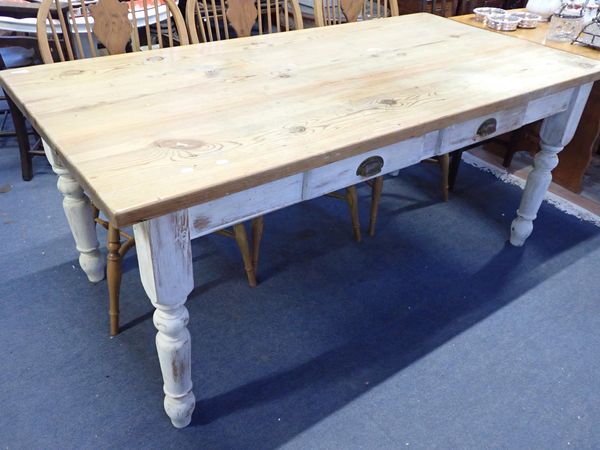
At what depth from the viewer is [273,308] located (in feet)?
5.78

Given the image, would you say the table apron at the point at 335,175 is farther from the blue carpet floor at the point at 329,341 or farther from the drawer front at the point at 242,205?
Result: the blue carpet floor at the point at 329,341

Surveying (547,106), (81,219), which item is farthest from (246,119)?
(547,106)

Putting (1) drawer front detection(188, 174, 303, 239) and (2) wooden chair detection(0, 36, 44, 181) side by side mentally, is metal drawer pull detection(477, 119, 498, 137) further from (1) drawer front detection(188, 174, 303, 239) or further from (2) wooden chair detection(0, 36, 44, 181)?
(2) wooden chair detection(0, 36, 44, 181)

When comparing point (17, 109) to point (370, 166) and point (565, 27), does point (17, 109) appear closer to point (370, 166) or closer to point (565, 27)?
point (370, 166)

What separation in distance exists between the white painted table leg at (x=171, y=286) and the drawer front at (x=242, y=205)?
0.03 meters

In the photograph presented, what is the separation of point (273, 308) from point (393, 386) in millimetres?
486

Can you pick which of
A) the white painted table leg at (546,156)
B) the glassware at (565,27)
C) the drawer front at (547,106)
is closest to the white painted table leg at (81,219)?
the drawer front at (547,106)

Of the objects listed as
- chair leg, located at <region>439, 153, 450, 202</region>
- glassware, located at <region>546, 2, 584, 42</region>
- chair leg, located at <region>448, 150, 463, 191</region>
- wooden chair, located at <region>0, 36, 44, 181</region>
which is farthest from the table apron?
wooden chair, located at <region>0, 36, 44, 181</region>

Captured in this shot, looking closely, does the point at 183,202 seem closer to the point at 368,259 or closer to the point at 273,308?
the point at 273,308

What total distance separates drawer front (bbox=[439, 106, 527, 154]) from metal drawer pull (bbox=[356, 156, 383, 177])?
24 centimetres

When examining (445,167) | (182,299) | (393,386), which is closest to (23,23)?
(182,299)

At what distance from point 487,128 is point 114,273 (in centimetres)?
118

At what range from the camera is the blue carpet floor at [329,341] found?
54.6 inches

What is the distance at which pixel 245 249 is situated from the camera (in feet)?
5.73
